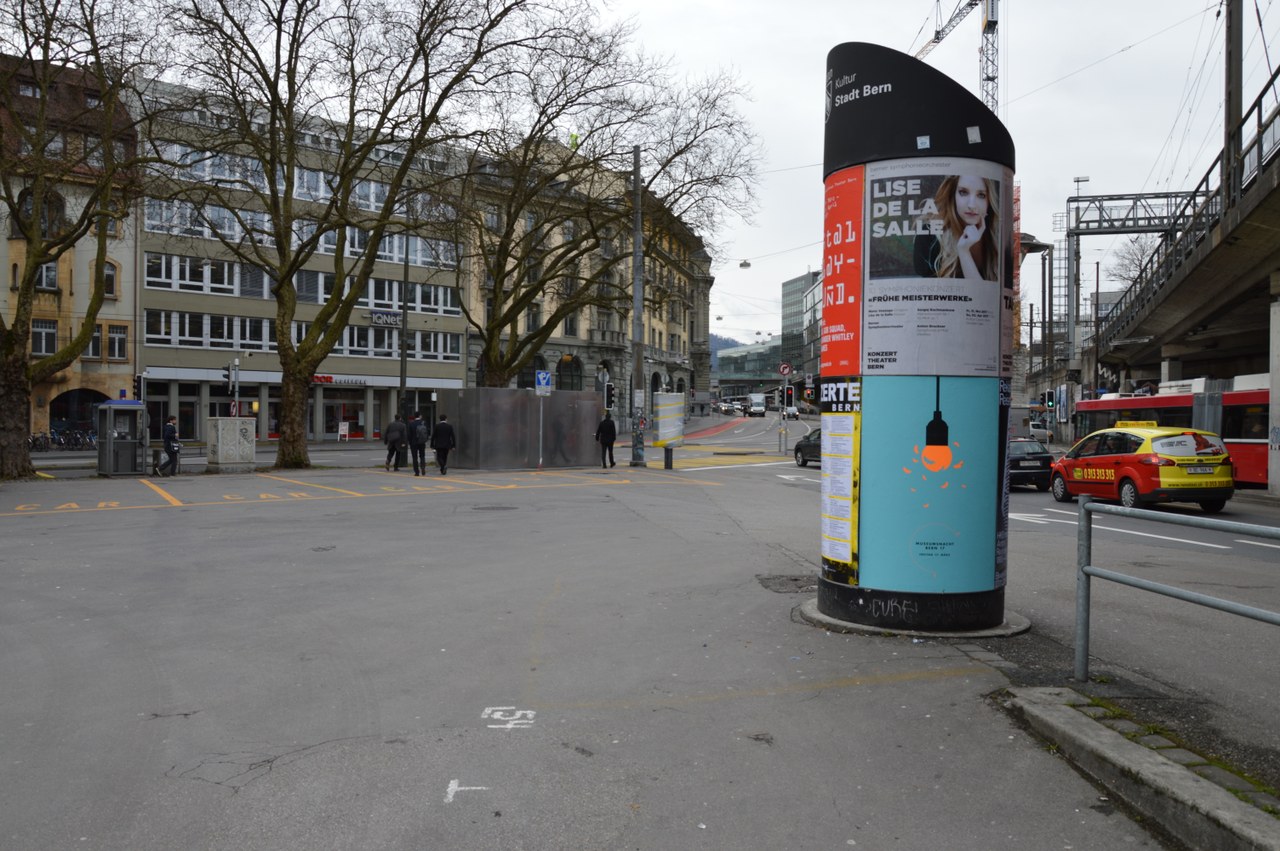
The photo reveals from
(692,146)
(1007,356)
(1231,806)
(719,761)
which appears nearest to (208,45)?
(692,146)

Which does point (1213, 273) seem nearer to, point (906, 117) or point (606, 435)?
point (606, 435)

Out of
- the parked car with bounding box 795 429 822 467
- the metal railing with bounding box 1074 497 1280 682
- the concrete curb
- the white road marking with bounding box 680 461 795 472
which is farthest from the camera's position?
the parked car with bounding box 795 429 822 467

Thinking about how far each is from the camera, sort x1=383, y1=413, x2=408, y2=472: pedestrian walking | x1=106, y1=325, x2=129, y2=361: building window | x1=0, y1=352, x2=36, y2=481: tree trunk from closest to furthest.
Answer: x1=0, y1=352, x2=36, y2=481: tree trunk, x1=383, y1=413, x2=408, y2=472: pedestrian walking, x1=106, y1=325, x2=129, y2=361: building window

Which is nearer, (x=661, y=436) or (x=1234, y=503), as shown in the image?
(x=1234, y=503)

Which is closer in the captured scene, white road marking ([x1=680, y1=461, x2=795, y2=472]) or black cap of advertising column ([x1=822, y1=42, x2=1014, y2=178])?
black cap of advertising column ([x1=822, y1=42, x2=1014, y2=178])

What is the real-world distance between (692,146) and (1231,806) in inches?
1205

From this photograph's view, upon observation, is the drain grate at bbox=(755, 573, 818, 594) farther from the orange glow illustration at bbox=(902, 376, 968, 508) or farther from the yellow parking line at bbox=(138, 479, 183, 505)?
the yellow parking line at bbox=(138, 479, 183, 505)

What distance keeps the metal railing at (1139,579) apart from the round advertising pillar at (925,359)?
1206mm

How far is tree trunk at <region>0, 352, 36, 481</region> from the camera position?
23.0 meters

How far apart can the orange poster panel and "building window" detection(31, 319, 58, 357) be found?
4672cm

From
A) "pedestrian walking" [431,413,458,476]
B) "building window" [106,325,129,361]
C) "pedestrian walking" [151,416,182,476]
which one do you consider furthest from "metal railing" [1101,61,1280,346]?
"building window" [106,325,129,361]

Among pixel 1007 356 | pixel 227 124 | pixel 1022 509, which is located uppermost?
pixel 227 124

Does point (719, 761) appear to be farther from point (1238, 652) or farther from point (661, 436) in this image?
point (661, 436)

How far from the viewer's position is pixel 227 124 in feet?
87.0
